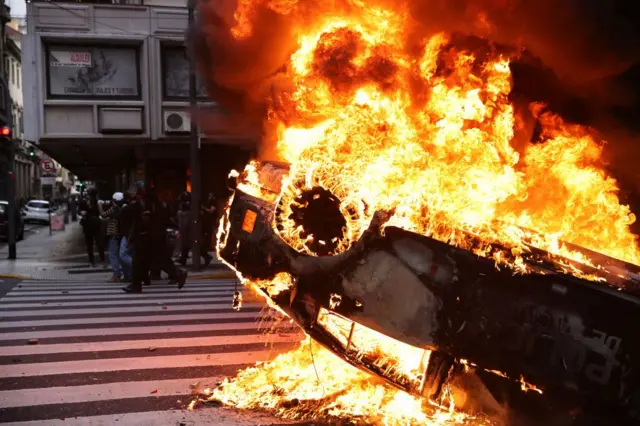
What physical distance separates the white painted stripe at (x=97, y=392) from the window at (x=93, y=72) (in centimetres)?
1484

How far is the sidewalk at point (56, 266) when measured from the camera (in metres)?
12.6

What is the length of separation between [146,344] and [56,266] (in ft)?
30.0

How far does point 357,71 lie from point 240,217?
1.50 m

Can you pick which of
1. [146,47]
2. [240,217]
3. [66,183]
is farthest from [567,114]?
[66,183]

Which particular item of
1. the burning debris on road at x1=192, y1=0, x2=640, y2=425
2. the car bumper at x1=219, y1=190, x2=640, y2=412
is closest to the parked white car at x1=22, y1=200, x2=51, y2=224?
the burning debris on road at x1=192, y1=0, x2=640, y2=425

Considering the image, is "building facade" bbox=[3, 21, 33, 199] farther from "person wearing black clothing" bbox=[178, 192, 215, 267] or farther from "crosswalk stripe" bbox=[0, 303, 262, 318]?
"crosswalk stripe" bbox=[0, 303, 262, 318]

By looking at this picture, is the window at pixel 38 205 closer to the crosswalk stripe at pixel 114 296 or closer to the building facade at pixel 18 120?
the building facade at pixel 18 120

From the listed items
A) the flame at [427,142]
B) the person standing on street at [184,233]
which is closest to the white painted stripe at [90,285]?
the person standing on street at [184,233]

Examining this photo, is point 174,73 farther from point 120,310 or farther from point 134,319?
point 134,319

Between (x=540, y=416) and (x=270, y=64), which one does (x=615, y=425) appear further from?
(x=270, y=64)

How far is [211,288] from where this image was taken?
10.8 metres

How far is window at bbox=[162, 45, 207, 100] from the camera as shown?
18500 millimetres

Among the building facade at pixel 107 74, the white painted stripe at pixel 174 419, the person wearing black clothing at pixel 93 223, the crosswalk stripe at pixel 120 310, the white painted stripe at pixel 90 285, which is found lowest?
the white painted stripe at pixel 90 285

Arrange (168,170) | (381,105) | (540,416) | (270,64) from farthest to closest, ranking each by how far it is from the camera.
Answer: (168,170)
(270,64)
(381,105)
(540,416)
